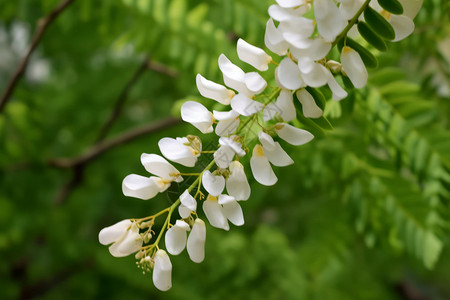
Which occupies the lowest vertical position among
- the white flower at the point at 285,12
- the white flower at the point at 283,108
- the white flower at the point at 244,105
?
the white flower at the point at 244,105

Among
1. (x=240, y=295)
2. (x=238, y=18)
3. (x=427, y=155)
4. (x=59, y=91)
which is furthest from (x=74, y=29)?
(x=427, y=155)

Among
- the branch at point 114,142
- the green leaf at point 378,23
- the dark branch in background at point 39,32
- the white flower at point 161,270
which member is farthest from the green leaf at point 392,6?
the branch at point 114,142

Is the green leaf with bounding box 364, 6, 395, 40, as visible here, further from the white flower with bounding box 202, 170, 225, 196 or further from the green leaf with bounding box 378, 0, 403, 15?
the white flower with bounding box 202, 170, 225, 196

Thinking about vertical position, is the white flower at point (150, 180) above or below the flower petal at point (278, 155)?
below

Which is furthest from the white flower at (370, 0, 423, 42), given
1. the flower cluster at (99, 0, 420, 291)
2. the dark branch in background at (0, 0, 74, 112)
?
the dark branch in background at (0, 0, 74, 112)

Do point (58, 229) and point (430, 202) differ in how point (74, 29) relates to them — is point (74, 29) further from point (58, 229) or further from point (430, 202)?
point (430, 202)

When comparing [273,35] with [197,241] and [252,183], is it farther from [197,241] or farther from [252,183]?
[252,183]

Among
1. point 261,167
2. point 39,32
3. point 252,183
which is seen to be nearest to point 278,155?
point 261,167

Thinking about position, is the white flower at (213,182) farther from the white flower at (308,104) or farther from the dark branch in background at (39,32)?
the dark branch in background at (39,32)
